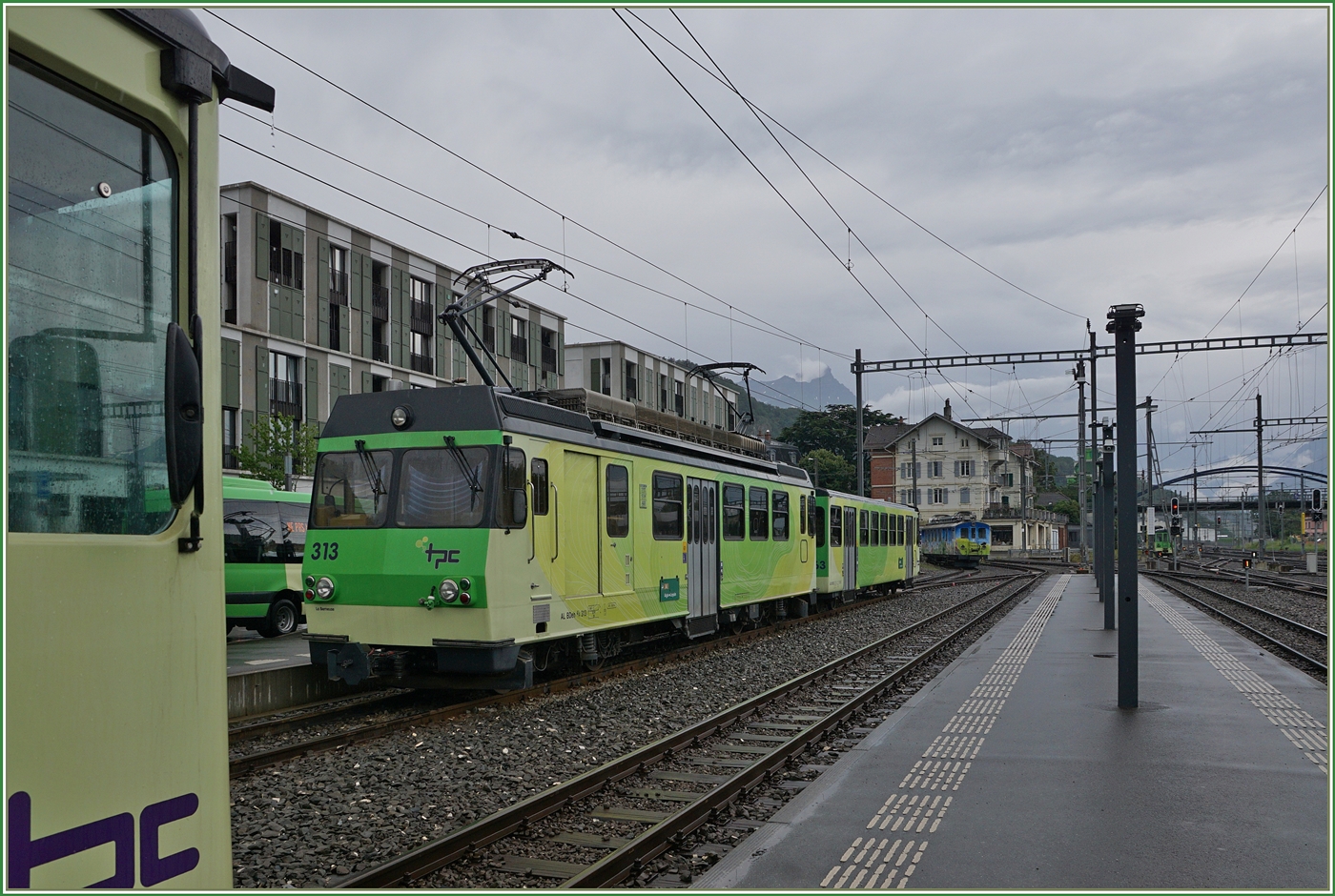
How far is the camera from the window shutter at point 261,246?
34719 millimetres

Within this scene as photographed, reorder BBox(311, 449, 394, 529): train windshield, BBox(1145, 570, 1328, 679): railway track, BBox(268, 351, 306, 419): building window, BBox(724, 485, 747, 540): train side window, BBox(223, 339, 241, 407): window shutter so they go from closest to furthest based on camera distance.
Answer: BBox(311, 449, 394, 529): train windshield, BBox(1145, 570, 1328, 679): railway track, BBox(724, 485, 747, 540): train side window, BBox(223, 339, 241, 407): window shutter, BBox(268, 351, 306, 419): building window

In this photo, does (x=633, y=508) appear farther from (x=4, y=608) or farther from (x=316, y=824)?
(x=4, y=608)

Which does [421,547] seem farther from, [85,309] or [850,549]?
[850,549]

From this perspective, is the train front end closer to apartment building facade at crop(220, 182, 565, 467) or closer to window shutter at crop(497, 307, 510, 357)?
apartment building facade at crop(220, 182, 565, 467)

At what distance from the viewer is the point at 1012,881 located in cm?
546

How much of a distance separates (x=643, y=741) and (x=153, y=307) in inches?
295

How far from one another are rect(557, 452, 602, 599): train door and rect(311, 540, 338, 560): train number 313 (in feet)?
7.74

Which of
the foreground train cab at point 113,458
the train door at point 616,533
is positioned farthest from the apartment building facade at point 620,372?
the foreground train cab at point 113,458

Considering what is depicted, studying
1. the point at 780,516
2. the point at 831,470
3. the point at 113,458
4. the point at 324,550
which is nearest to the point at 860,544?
the point at 780,516

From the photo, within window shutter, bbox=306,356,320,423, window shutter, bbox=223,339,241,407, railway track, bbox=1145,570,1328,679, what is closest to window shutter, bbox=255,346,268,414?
window shutter, bbox=223,339,241,407

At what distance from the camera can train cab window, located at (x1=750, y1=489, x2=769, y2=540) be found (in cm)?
1831

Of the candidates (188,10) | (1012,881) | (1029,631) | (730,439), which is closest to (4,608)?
(188,10)

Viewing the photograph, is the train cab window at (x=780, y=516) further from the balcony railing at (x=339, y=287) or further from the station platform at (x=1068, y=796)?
the balcony railing at (x=339, y=287)

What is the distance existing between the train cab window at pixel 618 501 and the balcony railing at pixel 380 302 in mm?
29895
